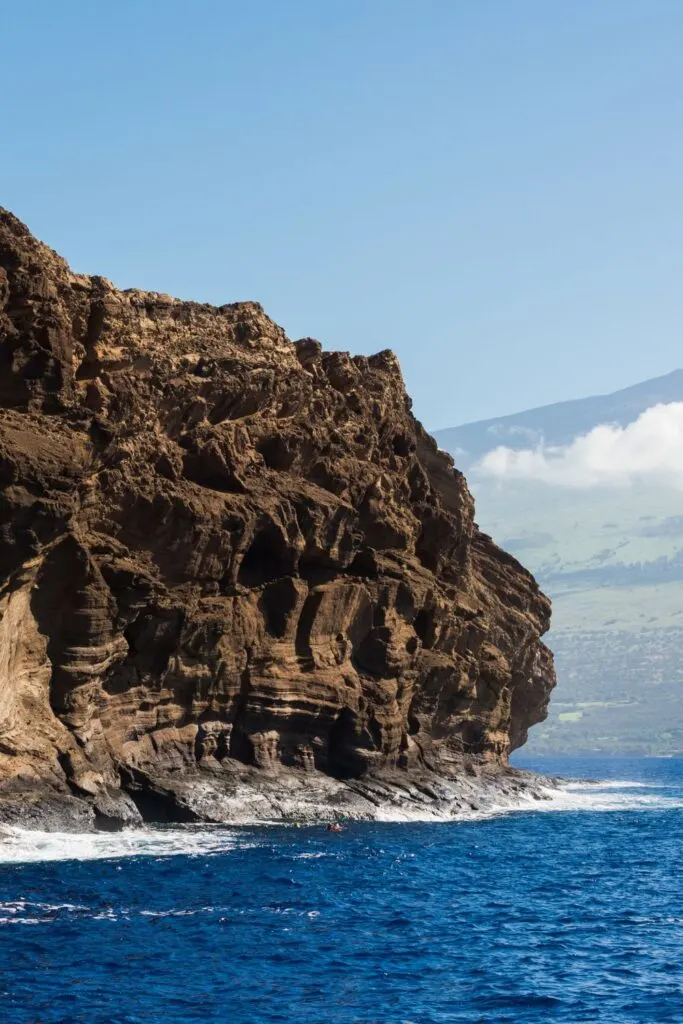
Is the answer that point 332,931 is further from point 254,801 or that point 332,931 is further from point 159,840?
point 254,801

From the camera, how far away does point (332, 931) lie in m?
45.6

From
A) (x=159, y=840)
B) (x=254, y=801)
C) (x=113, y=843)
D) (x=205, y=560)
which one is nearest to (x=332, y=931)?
(x=113, y=843)

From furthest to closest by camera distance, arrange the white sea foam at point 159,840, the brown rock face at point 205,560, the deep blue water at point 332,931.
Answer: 1. the brown rock face at point 205,560
2. the white sea foam at point 159,840
3. the deep blue water at point 332,931

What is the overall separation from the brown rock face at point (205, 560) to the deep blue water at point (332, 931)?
7849 millimetres

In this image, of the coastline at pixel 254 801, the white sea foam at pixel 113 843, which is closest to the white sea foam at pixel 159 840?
the white sea foam at pixel 113 843

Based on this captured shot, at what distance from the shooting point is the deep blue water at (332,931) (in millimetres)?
36000

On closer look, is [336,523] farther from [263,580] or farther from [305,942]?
[305,942]

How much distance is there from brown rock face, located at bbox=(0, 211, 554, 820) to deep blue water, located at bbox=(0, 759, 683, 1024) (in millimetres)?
7849

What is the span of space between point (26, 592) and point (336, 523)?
24.5m

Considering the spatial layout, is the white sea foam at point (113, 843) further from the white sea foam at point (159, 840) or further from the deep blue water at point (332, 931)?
the deep blue water at point (332, 931)

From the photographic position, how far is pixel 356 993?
1470 inches

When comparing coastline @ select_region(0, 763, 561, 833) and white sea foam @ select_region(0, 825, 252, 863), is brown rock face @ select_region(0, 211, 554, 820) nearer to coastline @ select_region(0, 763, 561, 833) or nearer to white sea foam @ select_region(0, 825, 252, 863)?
coastline @ select_region(0, 763, 561, 833)

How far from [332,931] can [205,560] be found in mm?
32353

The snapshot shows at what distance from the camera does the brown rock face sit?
64.4 metres
